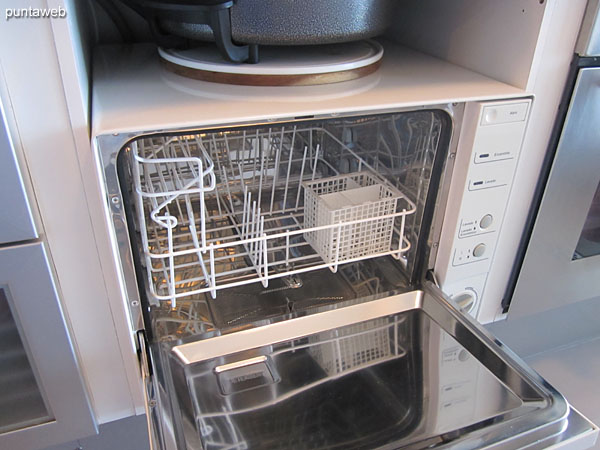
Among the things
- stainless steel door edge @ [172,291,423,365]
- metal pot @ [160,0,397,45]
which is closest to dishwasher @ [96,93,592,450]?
stainless steel door edge @ [172,291,423,365]

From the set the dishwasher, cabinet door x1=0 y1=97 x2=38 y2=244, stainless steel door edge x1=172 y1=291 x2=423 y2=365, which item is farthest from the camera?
stainless steel door edge x1=172 y1=291 x2=423 y2=365

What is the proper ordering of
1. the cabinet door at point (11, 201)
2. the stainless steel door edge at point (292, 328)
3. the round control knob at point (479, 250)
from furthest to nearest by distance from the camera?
the round control knob at point (479, 250) → the stainless steel door edge at point (292, 328) → the cabinet door at point (11, 201)

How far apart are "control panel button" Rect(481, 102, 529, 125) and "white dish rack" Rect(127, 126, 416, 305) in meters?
0.19

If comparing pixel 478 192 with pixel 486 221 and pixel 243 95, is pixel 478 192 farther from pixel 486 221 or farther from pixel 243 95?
pixel 243 95

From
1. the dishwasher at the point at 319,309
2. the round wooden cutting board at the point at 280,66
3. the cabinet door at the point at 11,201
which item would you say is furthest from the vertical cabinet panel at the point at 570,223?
the cabinet door at the point at 11,201

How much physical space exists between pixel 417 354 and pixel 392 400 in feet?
0.33

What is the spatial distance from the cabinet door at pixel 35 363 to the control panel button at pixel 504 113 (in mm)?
642

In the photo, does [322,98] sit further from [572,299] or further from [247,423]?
[572,299]

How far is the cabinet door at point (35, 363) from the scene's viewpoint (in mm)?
655

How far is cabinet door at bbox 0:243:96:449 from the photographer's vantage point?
66 cm

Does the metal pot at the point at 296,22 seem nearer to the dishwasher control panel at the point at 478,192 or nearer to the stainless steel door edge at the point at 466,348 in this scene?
the dishwasher control panel at the point at 478,192

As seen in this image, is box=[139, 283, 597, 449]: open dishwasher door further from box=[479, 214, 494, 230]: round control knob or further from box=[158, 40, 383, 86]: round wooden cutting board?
box=[158, 40, 383, 86]: round wooden cutting board

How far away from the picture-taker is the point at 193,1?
692 mm

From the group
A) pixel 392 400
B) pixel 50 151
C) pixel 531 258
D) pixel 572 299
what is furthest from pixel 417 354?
pixel 50 151
